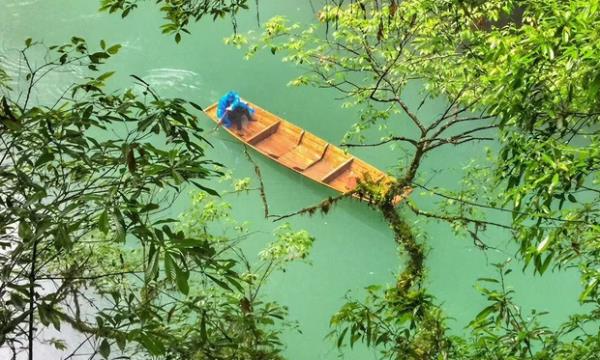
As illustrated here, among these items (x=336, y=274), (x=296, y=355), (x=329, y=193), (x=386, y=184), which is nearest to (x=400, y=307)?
(x=386, y=184)

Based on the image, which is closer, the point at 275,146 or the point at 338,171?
the point at 338,171

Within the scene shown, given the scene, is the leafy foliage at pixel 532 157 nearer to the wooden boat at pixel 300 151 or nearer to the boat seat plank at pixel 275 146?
the wooden boat at pixel 300 151

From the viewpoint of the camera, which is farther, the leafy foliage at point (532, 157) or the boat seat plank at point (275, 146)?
the boat seat plank at point (275, 146)

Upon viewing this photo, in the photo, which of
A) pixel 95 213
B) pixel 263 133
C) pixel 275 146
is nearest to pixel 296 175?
pixel 275 146

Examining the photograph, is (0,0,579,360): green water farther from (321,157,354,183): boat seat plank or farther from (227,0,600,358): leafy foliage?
(227,0,600,358): leafy foliage

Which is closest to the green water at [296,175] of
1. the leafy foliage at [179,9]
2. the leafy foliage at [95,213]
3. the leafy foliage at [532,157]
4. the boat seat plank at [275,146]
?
the boat seat plank at [275,146]

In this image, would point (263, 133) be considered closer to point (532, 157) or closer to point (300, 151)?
point (300, 151)
